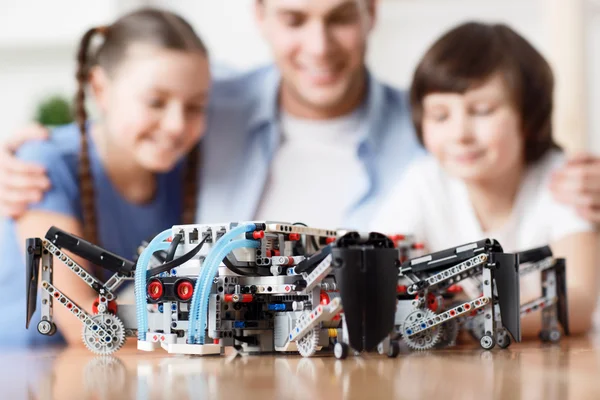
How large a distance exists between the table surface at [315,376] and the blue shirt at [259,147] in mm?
3034

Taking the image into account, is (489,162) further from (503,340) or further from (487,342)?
(487,342)

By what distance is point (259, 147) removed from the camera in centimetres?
1053

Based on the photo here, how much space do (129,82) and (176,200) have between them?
1497 mm

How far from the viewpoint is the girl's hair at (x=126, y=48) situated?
10173mm

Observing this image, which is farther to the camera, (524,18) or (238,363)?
(524,18)

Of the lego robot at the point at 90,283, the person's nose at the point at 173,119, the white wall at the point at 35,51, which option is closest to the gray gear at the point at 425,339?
the lego robot at the point at 90,283

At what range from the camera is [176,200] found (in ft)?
34.6

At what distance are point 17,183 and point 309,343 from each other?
4760 millimetres

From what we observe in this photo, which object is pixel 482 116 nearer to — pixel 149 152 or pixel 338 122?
pixel 338 122

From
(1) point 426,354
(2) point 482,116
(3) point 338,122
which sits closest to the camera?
(1) point 426,354

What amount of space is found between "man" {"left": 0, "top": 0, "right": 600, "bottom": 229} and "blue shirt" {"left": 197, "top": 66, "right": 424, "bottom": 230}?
12 mm

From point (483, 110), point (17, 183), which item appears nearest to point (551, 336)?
point (483, 110)

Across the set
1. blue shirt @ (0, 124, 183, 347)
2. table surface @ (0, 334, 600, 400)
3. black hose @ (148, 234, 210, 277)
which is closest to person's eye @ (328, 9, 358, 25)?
blue shirt @ (0, 124, 183, 347)

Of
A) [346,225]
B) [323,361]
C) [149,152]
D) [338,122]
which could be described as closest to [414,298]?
[323,361]
